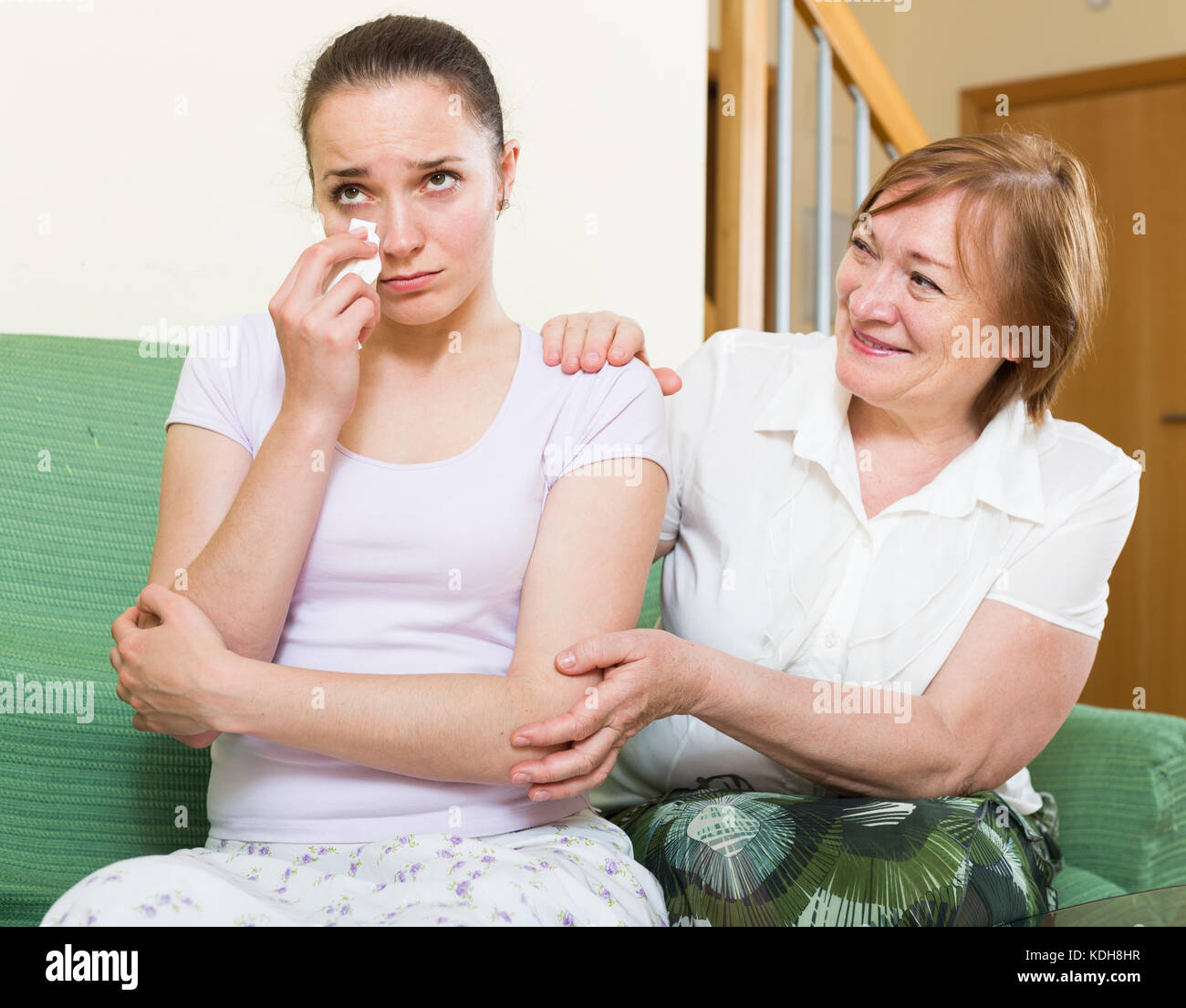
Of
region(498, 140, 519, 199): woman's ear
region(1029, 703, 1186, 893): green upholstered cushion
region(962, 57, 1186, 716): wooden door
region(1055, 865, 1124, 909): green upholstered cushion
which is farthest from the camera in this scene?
region(962, 57, 1186, 716): wooden door

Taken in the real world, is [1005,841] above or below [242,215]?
below

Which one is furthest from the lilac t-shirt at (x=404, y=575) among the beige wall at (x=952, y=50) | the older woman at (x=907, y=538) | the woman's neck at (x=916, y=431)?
the beige wall at (x=952, y=50)

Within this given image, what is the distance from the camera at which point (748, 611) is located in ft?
4.01

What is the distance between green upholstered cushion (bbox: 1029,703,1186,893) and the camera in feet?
4.51

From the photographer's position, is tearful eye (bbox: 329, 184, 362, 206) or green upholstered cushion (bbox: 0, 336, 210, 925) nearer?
tearful eye (bbox: 329, 184, 362, 206)

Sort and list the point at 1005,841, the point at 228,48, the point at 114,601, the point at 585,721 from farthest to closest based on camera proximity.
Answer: the point at 228,48 < the point at 114,601 < the point at 1005,841 < the point at 585,721

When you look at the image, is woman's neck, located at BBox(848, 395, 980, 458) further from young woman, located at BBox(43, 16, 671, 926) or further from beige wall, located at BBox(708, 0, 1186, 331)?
beige wall, located at BBox(708, 0, 1186, 331)

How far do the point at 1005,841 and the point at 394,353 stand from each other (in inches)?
28.3

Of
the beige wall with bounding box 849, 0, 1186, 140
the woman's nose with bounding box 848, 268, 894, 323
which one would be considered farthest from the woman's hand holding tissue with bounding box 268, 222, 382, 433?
the beige wall with bounding box 849, 0, 1186, 140

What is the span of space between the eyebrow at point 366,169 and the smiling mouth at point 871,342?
1.55 ft

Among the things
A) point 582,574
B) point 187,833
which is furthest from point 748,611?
point 187,833

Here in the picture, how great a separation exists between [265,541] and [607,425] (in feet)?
1.03

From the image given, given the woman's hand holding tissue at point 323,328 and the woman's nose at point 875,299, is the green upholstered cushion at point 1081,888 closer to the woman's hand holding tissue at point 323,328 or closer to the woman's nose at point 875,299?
the woman's nose at point 875,299
